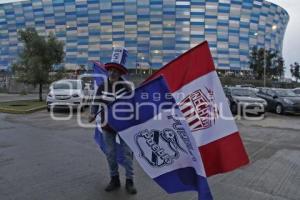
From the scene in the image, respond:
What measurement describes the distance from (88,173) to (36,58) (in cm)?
1701

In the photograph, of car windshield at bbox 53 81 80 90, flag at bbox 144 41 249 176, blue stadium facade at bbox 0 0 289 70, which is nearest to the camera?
flag at bbox 144 41 249 176

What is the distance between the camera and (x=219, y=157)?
3.75 metres

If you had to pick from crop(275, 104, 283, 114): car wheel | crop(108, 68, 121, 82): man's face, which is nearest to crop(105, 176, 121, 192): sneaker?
crop(108, 68, 121, 82): man's face

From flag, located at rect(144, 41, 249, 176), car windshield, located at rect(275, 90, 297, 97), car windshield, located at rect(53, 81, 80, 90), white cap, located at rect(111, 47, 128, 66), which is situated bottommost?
car windshield, located at rect(275, 90, 297, 97)

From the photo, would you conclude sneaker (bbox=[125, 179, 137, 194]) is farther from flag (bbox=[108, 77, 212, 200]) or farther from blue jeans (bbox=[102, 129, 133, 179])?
flag (bbox=[108, 77, 212, 200])

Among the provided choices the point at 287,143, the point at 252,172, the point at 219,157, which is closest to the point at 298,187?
the point at 252,172

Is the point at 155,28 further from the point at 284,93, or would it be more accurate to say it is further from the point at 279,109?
the point at 279,109

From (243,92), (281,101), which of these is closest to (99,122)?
(243,92)

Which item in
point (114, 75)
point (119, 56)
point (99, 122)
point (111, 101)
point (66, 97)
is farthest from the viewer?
point (66, 97)

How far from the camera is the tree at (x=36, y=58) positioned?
21172 mm

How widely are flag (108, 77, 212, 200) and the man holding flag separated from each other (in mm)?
438

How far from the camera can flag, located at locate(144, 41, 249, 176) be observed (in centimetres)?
374

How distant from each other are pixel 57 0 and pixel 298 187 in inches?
3877

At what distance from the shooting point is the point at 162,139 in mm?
3859
